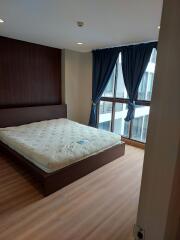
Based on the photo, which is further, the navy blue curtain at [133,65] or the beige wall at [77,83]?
the beige wall at [77,83]

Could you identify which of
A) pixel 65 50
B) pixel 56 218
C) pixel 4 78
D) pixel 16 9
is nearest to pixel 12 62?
pixel 4 78

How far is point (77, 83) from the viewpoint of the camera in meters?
5.12

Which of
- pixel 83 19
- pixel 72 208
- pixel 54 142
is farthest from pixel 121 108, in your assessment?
pixel 72 208

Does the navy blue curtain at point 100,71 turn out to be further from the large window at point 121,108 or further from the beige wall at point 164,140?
the beige wall at point 164,140

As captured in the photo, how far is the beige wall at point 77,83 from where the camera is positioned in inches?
188

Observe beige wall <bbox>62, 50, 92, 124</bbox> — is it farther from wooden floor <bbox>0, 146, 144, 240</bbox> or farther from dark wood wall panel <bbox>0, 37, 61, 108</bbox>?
wooden floor <bbox>0, 146, 144, 240</bbox>

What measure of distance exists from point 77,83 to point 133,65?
1884 mm

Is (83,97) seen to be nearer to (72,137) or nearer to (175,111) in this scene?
(72,137)

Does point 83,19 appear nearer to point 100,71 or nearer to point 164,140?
point 100,71

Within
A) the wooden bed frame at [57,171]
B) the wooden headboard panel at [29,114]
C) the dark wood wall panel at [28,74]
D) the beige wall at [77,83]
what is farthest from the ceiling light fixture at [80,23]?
the wooden headboard panel at [29,114]

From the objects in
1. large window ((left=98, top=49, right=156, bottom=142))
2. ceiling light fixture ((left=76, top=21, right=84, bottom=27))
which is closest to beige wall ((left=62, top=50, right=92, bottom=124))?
large window ((left=98, top=49, right=156, bottom=142))

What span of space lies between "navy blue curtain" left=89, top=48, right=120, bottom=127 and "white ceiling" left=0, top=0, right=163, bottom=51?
0.60 metres

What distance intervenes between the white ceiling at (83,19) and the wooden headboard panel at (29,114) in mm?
1613

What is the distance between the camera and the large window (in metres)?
3.91
